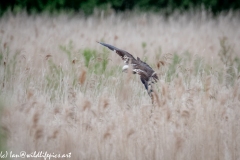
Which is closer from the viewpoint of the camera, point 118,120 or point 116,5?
point 118,120

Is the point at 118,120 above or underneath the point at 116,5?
underneath

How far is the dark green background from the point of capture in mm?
12859

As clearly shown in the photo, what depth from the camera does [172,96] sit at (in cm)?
469

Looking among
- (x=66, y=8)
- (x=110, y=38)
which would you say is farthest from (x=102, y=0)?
(x=110, y=38)

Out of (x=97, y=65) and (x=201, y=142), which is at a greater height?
(x=97, y=65)

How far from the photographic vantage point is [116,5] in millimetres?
13531

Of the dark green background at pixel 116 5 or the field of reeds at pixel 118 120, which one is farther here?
the dark green background at pixel 116 5

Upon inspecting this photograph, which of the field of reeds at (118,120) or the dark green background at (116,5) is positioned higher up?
the dark green background at (116,5)

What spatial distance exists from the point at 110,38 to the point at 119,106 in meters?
4.40

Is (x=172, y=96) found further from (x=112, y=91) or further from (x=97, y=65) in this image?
(x=97, y=65)

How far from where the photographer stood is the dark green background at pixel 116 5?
506 inches

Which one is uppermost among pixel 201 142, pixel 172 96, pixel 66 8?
pixel 66 8

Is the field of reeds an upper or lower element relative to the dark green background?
lower

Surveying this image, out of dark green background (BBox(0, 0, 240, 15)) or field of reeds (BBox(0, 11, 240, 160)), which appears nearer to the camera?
field of reeds (BBox(0, 11, 240, 160))
